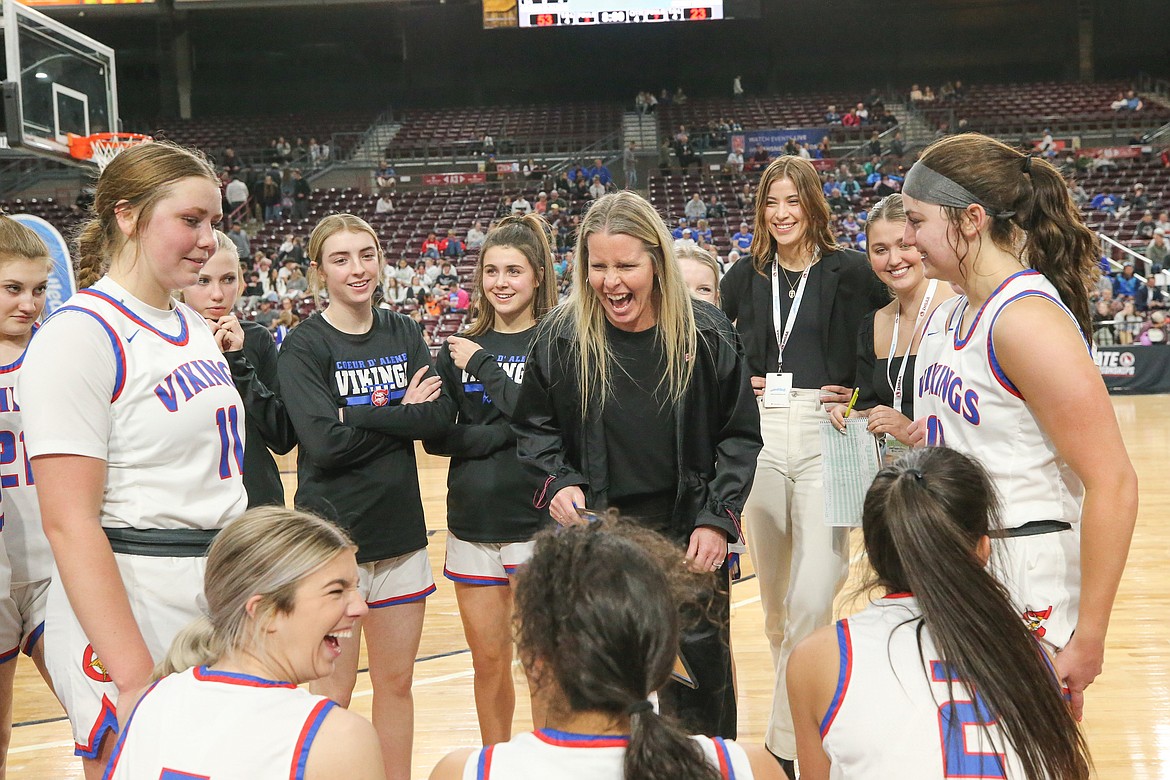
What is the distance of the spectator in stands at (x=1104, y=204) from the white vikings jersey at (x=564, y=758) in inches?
736

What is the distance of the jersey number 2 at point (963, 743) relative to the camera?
1.44 metres

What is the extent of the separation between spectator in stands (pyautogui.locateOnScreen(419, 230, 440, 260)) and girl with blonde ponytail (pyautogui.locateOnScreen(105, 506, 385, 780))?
15787 mm

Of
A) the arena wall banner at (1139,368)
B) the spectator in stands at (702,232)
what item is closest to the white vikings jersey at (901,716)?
the arena wall banner at (1139,368)

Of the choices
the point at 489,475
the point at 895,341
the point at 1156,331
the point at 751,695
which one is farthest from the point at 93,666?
the point at 1156,331

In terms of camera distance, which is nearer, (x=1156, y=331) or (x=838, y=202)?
(x=1156, y=331)

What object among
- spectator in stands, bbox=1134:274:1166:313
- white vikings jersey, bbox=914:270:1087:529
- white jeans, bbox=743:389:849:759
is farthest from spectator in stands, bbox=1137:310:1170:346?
white vikings jersey, bbox=914:270:1087:529

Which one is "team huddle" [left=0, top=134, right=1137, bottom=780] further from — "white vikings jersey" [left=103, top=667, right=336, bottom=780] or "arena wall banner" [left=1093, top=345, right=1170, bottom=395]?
"arena wall banner" [left=1093, top=345, right=1170, bottom=395]

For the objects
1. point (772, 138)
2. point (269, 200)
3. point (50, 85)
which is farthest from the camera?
point (772, 138)

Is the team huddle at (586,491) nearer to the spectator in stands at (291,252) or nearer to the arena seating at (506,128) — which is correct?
the spectator in stands at (291,252)

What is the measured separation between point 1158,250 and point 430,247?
440 inches

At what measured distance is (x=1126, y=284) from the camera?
45.7 feet

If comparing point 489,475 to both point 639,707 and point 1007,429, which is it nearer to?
point 1007,429

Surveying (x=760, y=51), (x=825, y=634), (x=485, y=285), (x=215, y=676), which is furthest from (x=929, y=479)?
(x=760, y=51)

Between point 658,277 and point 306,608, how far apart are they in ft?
3.89
